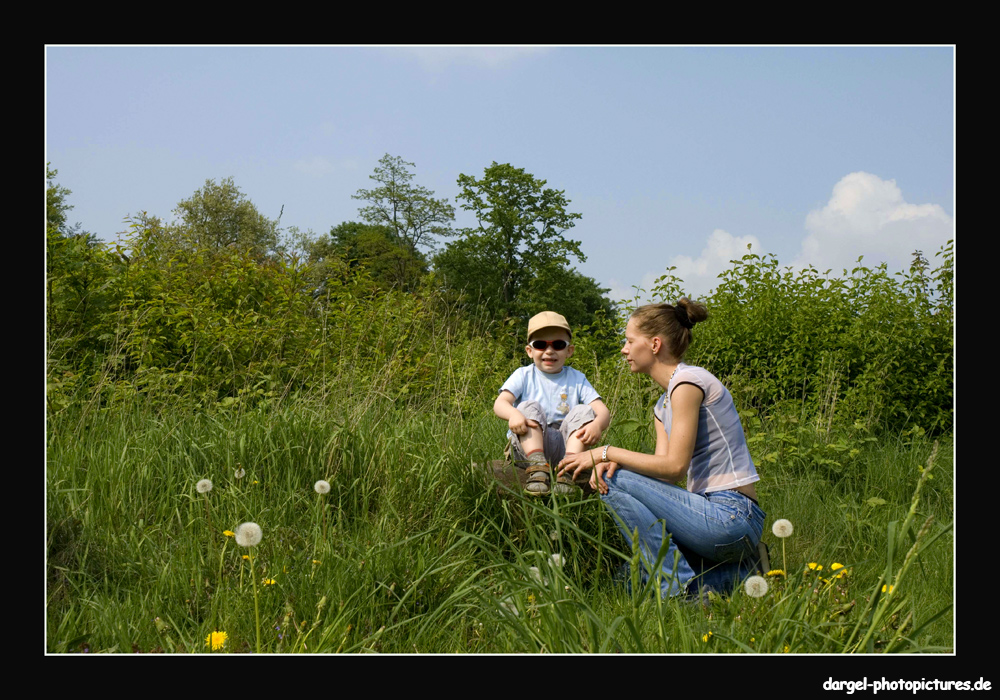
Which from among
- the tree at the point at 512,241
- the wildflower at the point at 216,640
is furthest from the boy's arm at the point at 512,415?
the tree at the point at 512,241

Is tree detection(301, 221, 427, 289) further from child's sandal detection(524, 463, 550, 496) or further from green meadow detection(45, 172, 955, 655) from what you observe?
child's sandal detection(524, 463, 550, 496)

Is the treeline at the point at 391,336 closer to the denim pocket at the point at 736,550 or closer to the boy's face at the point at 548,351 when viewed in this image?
the boy's face at the point at 548,351

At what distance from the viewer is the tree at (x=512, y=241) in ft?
51.5

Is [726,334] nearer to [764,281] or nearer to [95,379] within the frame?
[764,281]

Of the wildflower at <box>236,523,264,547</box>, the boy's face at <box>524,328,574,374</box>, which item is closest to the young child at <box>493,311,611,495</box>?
the boy's face at <box>524,328,574,374</box>

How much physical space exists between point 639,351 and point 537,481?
691 millimetres

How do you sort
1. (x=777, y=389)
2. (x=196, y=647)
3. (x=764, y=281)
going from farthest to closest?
(x=764, y=281)
(x=777, y=389)
(x=196, y=647)

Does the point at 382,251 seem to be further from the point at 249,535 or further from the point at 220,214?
the point at 249,535

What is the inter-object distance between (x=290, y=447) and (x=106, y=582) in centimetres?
106

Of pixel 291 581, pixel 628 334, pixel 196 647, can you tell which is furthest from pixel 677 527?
pixel 196 647

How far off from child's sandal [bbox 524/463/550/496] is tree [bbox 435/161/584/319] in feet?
39.1

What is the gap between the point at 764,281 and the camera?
6.88 m

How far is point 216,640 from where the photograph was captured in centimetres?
234

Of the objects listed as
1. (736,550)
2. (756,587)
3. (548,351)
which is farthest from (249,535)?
(548,351)
